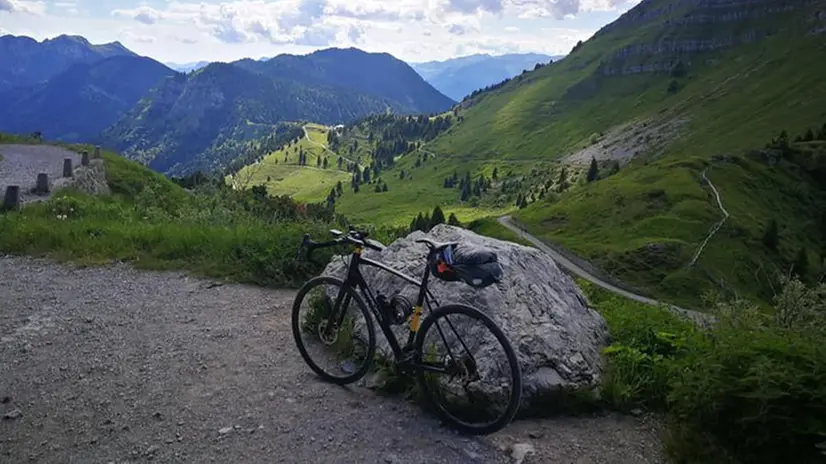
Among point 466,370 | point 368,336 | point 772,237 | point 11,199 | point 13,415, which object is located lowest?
point 772,237

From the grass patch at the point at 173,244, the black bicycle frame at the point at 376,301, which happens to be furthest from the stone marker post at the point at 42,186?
the black bicycle frame at the point at 376,301

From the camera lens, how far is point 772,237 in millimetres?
96875

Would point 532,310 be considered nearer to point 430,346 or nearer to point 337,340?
point 430,346

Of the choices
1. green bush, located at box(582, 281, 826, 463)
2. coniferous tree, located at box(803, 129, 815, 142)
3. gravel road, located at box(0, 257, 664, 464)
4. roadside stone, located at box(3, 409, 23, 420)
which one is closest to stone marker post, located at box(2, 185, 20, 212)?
gravel road, located at box(0, 257, 664, 464)

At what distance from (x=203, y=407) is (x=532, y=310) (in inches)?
182

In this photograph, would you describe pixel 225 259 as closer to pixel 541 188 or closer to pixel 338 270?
pixel 338 270

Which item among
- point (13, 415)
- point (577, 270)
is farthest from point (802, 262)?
point (13, 415)

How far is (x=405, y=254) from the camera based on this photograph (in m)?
9.73

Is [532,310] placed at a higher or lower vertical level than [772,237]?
higher

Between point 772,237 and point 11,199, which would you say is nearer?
point 11,199

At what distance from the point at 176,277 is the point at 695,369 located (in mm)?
10536

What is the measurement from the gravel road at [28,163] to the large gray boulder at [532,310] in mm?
23193

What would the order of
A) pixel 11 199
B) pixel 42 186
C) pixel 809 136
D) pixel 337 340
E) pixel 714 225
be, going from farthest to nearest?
pixel 809 136 < pixel 714 225 < pixel 42 186 < pixel 11 199 < pixel 337 340

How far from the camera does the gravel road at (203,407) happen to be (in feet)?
21.1
